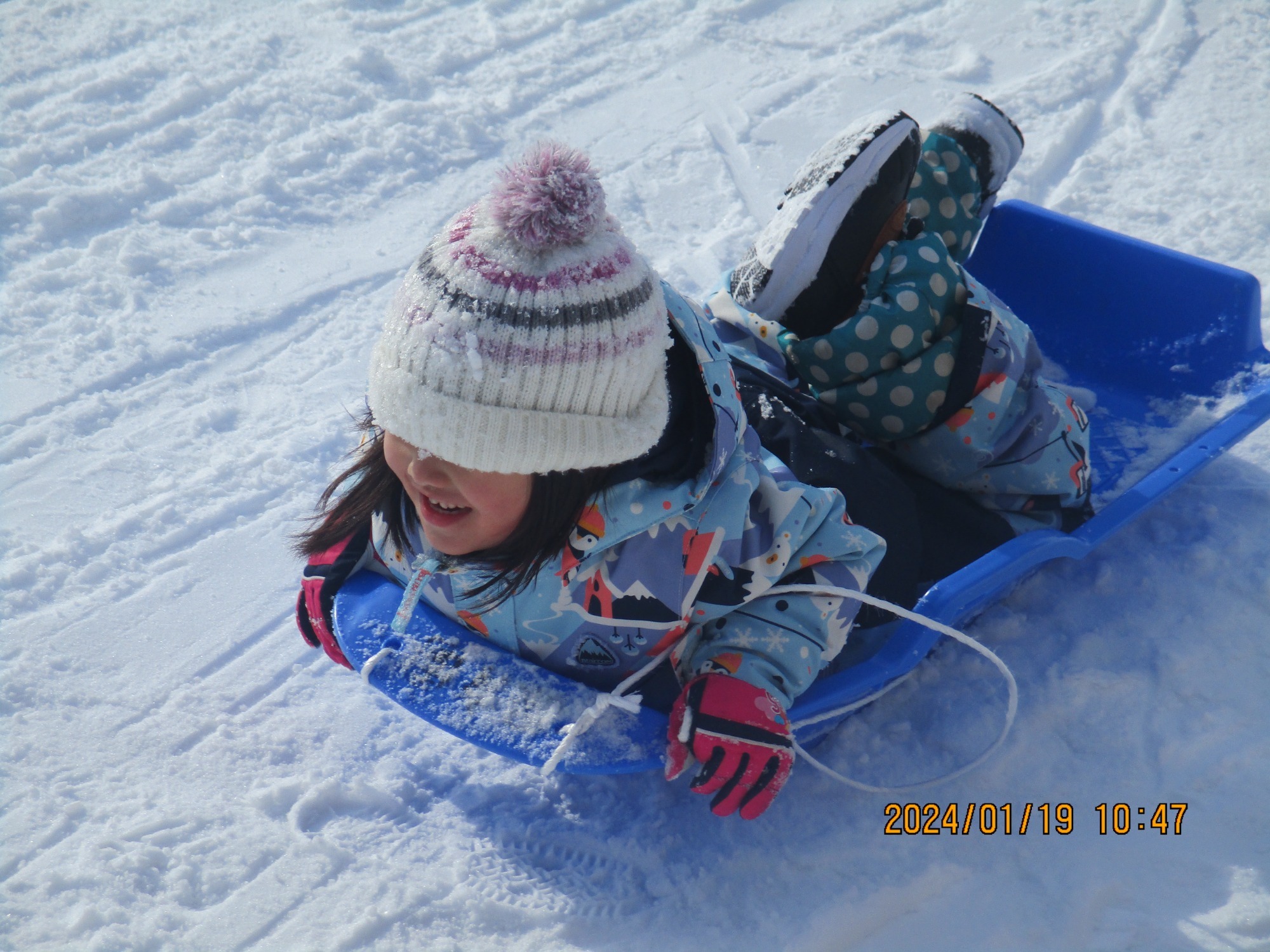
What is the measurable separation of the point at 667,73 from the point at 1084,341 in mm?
1652

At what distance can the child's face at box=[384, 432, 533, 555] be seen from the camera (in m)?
1.07

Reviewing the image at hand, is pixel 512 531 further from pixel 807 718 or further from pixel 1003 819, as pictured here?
pixel 1003 819

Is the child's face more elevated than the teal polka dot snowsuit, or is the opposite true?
the child's face

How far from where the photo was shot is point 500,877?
131cm

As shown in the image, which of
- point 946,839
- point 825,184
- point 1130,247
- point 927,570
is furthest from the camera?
point 1130,247

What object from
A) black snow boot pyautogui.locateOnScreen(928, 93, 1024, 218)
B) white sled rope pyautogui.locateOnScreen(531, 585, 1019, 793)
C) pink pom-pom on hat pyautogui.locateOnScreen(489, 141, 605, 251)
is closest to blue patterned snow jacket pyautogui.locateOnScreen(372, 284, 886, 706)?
white sled rope pyautogui.locateOnScreen(531, 585, 1019, 793)

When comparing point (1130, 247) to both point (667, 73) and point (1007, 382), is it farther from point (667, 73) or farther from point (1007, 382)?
point (667, 73)

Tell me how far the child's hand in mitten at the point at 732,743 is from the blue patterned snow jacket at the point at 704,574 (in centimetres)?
4

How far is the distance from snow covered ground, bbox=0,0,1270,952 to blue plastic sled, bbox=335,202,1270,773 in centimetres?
17

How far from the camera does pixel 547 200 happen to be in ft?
3.05

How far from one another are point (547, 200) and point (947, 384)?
883mm

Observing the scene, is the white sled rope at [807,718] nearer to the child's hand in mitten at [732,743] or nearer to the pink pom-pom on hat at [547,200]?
the child's hand in mitten at [732,743]

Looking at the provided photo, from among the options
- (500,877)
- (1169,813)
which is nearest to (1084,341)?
(1169,813)
